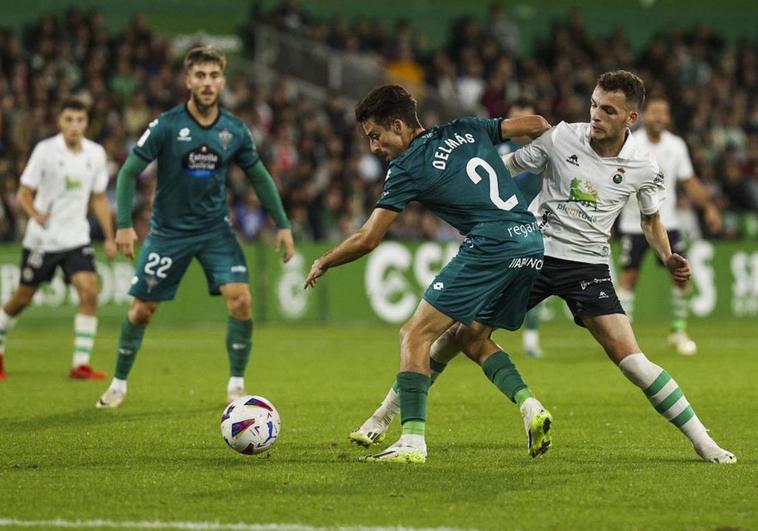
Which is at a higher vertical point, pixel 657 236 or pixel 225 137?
pixel 225 137

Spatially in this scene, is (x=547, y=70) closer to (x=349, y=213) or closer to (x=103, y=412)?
(x=349, y=213)

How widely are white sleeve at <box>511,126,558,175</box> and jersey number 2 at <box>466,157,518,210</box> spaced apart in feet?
0.98

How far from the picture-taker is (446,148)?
7.51m

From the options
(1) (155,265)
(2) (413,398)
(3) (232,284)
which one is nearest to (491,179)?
(2) (413,398)

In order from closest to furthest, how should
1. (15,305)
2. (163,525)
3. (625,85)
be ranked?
1. (163,525)
2. (625,85)
3. (15,305)

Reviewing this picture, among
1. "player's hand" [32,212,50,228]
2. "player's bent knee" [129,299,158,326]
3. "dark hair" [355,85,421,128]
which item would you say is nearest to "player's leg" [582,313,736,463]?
"dark hair" [355,85,421,128]

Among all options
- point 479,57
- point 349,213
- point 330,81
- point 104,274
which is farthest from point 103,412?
point 479,57

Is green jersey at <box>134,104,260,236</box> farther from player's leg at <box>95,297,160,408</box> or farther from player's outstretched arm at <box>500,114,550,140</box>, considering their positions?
player's outstretched arm at <box>500,114,550,140</box>

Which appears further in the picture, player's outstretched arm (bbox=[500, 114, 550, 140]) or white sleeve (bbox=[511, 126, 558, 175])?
white sleeve (bbox=[511, 126, 558, 175])

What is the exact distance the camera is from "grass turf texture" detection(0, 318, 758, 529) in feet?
20.2

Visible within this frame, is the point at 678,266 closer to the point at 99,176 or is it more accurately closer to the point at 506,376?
the point at 506,376

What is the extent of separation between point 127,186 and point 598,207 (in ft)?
12.3

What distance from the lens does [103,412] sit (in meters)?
10.0

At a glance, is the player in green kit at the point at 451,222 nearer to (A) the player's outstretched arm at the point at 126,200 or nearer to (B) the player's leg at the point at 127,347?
(A) the player's outstretched arm at the point at 126,200
